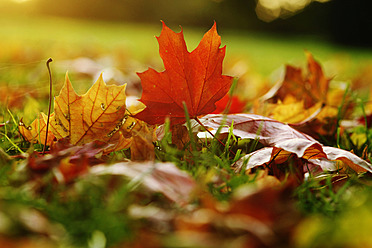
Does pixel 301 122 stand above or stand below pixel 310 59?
below

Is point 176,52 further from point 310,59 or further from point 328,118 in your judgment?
point 310,59

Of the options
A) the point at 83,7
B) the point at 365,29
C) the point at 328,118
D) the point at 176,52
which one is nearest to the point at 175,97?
the point at 176,52

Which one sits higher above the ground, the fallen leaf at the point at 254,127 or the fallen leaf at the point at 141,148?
the fallen leaf at the point at 141,148

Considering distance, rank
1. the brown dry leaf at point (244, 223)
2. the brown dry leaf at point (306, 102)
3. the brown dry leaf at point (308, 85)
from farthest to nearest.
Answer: the brown dry leaf at point (308, 85), the brown dry leaf at point (306, 102), the brown dry leaf at point (244, 223)

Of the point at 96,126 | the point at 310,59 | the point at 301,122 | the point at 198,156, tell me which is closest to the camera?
the point at 198,156

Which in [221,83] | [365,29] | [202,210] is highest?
[221,83]

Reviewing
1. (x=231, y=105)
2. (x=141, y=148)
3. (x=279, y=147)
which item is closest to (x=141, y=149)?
(x=141, y=148)

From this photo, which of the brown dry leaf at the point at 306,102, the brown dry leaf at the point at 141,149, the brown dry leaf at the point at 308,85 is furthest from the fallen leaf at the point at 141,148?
the brown dry leaf at the point at 308,85

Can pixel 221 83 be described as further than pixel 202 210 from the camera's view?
Yes

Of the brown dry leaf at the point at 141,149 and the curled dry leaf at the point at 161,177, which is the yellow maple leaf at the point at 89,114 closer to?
the brown dry leaf at the point at 141,149
